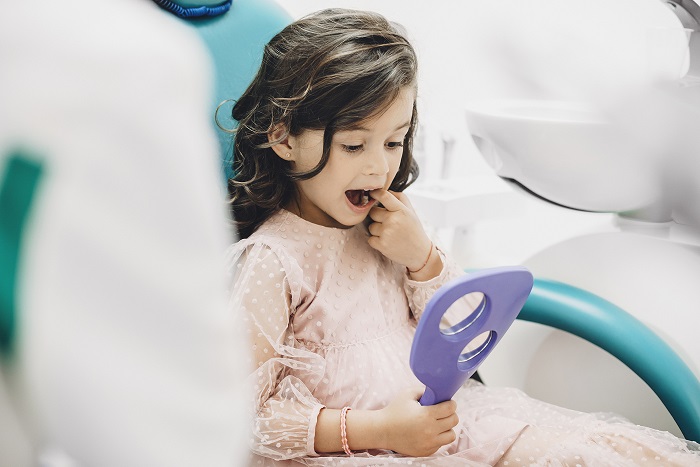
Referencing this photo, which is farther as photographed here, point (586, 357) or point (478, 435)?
point (586, 357)

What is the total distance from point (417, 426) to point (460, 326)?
0.12m

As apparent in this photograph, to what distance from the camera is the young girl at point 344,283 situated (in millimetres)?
866

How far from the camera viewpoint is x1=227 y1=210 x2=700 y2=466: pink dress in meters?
0.88

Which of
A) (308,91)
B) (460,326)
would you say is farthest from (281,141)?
(460,326)

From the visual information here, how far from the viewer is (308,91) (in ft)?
2.96

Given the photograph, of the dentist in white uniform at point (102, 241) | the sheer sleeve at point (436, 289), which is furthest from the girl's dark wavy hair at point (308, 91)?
the dentist in white uniform at point (102, 241)

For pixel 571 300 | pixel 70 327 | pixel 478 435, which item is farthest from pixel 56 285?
pixel 571 300

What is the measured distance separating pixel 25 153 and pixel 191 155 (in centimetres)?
7

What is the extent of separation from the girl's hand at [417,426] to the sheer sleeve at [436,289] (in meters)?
0.20

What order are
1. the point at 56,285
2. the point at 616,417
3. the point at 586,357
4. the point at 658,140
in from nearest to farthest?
the point at 56,285
the point at 658,140
the point at 616,417
the point at 586,357

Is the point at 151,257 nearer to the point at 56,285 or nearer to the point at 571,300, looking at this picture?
the point at 56,285

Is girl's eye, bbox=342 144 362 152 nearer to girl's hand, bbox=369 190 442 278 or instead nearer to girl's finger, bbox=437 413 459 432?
girl's hand, bbox=369 190 442 278

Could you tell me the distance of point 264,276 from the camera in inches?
35.5

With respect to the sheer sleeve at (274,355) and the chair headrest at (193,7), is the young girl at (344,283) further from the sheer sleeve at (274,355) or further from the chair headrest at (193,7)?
the chair headrest at (193,7)
